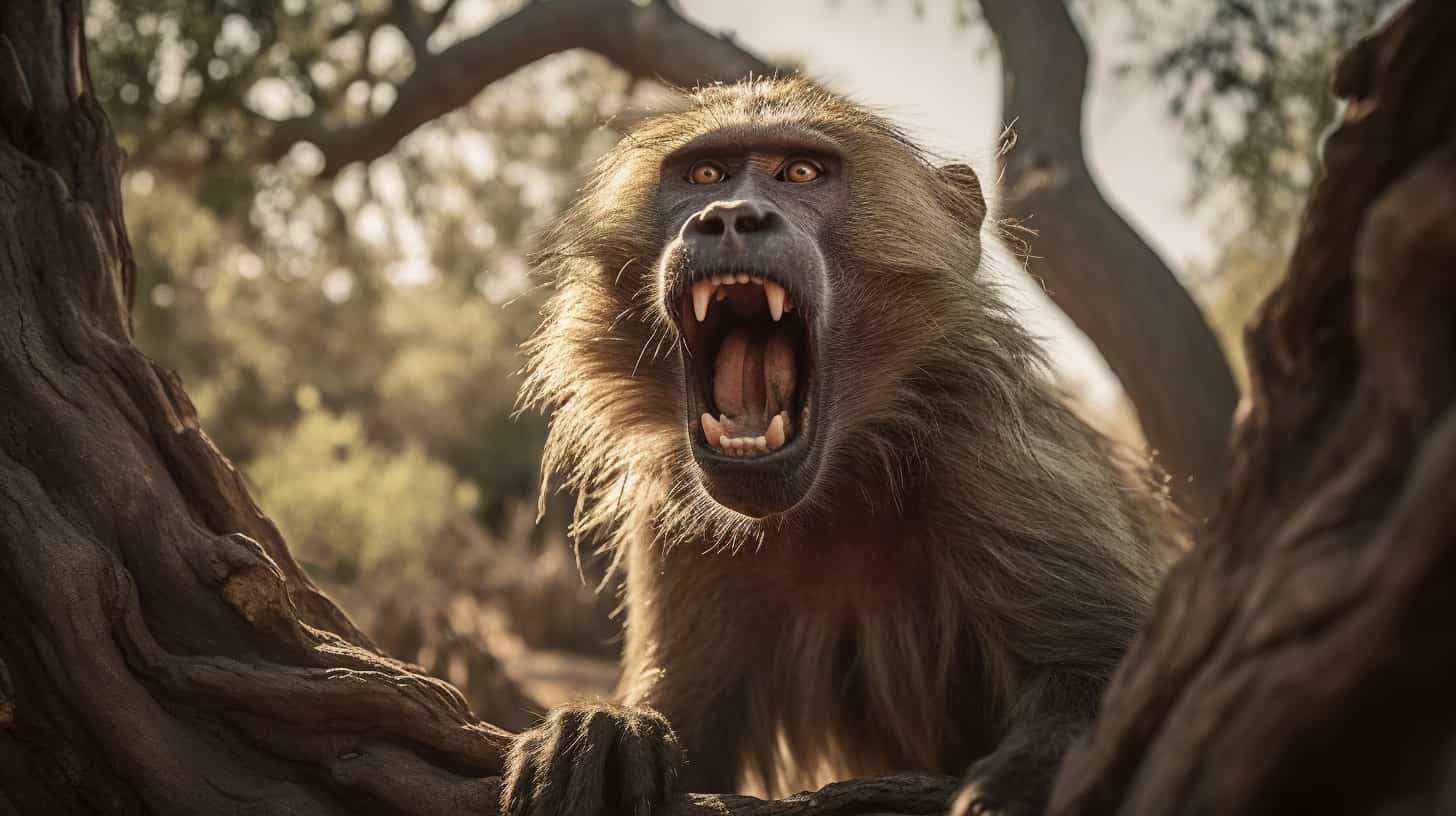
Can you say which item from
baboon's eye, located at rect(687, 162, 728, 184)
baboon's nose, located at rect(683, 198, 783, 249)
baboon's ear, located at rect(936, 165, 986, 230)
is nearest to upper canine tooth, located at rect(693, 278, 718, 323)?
baboon's nose, located at rect(683, 198, 783, 249)

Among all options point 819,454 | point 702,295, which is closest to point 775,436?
point 819,454

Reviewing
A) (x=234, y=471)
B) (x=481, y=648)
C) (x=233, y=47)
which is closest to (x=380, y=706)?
(x=234, y=471)

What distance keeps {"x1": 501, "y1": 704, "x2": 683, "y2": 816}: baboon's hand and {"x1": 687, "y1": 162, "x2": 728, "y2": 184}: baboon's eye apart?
183cm

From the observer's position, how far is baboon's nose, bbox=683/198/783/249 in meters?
3.61

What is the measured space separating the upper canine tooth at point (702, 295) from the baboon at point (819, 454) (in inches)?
0.7

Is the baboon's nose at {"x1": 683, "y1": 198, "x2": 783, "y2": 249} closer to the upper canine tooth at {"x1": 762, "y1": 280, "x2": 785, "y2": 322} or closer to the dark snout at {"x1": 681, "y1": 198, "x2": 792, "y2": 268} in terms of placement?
the dark snout at {"x1": 681, "y1": 198, "x2": 792, "y2": 268}

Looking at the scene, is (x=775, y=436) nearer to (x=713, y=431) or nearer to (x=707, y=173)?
(x=713, y=431)

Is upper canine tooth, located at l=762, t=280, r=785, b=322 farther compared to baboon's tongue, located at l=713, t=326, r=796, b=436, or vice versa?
baboon's tongue, located at l=713, t=326, r=796, b=436

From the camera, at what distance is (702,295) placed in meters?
3.78

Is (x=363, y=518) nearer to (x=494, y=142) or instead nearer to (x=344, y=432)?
(x=344, y=432)

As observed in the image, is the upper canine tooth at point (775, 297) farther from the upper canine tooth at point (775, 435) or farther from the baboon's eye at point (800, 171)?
the baboon's eye at point (800, 171)

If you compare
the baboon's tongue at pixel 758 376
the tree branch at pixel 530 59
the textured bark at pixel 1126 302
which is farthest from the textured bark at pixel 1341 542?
the tree branch at pixel 530 59

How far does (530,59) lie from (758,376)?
410 centimetres

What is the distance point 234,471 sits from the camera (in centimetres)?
356
